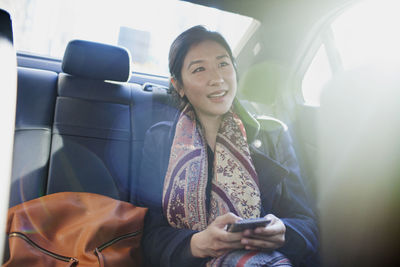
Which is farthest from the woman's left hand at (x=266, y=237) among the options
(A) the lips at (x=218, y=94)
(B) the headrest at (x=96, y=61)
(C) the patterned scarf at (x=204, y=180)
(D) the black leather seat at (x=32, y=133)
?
(B) the headrest at (x=96, y=61)

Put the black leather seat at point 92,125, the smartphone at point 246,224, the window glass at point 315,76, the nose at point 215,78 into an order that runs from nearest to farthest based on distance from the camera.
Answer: the smartphone at point 246,224 < the nose at point 215,78 < the black leather seat at point 92,125 < the window glass at point 315,76

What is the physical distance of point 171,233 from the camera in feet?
3.97

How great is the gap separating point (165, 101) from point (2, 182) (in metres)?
1.28

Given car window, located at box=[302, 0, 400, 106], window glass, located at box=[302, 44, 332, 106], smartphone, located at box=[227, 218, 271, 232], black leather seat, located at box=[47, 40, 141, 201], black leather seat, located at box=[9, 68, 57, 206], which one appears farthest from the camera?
window glass, located at box=[302, 44, 332, 106]

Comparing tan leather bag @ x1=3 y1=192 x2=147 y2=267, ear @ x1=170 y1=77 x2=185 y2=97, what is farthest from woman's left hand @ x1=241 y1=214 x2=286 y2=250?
ear @ x1=170 y1=77 x2=185 y2=97

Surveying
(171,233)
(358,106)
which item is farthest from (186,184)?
(358,106)

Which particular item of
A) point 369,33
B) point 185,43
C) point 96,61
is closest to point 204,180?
point 185,43

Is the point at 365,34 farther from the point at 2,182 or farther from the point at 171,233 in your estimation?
the point at 2,182

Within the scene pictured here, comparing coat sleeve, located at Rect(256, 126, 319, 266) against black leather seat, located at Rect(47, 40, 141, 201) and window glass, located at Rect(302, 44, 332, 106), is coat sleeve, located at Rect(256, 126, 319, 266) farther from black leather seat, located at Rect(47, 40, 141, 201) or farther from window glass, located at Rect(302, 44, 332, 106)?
black leather seat, located at Rect(47, 40, 141, 201)

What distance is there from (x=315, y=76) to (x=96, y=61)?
1.46 meters

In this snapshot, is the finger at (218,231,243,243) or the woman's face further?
the woman's face

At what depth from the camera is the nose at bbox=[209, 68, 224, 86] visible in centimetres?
138

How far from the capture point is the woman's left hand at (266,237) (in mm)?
1040

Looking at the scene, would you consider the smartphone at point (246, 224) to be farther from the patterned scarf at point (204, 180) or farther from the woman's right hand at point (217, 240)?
the patterned scarf at point (204, 180)
